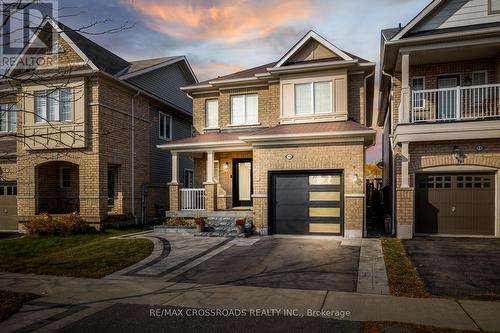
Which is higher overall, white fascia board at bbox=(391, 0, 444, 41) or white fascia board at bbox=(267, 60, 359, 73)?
white fascia board at bbox=(391, 0, 444, 41)

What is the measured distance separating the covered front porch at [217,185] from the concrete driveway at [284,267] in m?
4.44

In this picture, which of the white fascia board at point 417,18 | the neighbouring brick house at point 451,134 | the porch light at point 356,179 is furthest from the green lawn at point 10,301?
the white fascia board at point 417,18

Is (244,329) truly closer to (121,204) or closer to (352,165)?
(352,165)

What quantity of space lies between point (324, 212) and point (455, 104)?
20.7ft

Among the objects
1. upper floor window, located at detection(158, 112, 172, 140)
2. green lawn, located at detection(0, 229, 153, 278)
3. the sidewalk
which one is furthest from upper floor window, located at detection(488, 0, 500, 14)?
upper floor window, located at detection(158, 112, 172, 140)

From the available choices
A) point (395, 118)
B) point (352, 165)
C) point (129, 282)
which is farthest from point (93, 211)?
point (395, 118)

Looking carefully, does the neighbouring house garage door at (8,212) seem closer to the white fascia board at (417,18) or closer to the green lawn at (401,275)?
the green lawn at (401,275)

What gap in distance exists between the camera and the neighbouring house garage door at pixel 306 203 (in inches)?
526

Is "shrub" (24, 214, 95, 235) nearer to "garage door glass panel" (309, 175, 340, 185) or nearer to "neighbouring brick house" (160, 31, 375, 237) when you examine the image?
"neighbouring brick house" (160, 31, 375, 237)

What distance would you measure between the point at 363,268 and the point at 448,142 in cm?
667

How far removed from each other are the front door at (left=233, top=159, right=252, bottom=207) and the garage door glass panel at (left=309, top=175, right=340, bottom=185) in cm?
456

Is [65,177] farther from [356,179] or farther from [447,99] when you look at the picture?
[447,99]

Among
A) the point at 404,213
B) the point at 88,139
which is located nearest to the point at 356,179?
the point at 404,213

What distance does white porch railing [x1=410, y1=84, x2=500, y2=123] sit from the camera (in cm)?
1263
